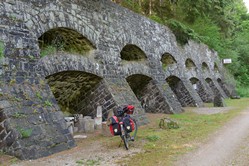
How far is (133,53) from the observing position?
12211 millimetres

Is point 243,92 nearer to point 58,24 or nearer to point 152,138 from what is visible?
point 152,138

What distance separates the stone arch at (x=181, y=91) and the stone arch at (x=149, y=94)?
3052 mm

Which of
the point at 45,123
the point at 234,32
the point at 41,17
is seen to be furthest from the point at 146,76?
the point at 234,32

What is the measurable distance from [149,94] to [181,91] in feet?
12.7

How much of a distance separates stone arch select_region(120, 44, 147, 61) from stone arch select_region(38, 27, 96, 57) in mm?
3111

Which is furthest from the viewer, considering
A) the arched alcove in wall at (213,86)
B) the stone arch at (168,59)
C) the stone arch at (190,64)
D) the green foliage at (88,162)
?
the arched alcove in wall at (213,86)

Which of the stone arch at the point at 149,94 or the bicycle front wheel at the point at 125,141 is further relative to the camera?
the stone arch at the point at 149,94

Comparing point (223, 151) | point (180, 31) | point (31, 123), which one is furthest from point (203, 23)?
point (31, 123)

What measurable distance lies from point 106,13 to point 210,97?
38.6ft

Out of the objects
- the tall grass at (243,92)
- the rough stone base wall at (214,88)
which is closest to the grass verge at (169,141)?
the rough stone base wall at (214,88)

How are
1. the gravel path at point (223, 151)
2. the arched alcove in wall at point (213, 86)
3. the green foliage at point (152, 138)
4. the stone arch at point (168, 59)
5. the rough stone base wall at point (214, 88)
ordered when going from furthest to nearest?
the arched alcove in wall at point (213, 86), the rough stone base wall at point (214, 88), the stone arch at point (168, 59), the green foliage at point (152, 138), the gravel path at point (223, 151)

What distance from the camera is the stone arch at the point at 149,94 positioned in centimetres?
1188

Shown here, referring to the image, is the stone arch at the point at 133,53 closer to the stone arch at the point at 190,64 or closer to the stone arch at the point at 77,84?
the stone arch at the point at 77,84

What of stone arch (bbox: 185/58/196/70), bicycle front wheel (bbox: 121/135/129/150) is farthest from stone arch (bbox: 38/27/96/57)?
stone arch (bbox: 185/58/196/70)
